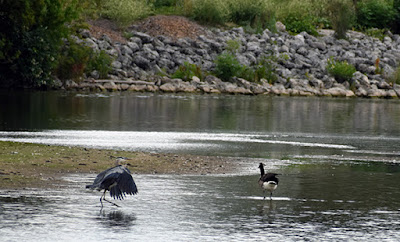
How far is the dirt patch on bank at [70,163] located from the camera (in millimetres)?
17016

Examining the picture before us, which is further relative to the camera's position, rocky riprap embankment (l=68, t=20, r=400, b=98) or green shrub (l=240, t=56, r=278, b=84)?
green shrub (l=240, t=56, r=278, b=84)

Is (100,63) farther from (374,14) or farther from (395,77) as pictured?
(374,14)

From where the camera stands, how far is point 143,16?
71062mm

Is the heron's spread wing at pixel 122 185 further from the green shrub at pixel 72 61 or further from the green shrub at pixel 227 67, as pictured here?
the green shrub at pixel 227 67

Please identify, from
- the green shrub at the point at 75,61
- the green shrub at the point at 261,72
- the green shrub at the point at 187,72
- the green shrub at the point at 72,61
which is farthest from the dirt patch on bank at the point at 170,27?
the green shrub at the point at 72,61

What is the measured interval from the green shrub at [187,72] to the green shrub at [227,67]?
1.42m

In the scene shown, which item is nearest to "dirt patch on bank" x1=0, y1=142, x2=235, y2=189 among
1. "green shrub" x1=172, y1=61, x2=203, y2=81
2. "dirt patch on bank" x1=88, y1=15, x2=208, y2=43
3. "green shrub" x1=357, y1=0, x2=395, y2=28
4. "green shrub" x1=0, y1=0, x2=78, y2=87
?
"green shrub" x1=0, y1=0, x2=78, y2=87

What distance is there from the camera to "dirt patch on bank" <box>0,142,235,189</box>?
1702 centimetres

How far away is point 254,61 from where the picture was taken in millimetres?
66875

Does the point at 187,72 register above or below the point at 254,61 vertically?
below

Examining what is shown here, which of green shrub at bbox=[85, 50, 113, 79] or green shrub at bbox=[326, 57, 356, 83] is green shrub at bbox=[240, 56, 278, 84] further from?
green shrub at bbox=[85, 50, 113, 79]

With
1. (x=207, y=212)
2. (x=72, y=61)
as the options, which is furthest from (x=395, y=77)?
(x=207, y=212)

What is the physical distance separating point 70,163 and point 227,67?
4470cm

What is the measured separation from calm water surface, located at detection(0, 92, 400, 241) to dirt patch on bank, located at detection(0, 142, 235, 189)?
597 millimetres
